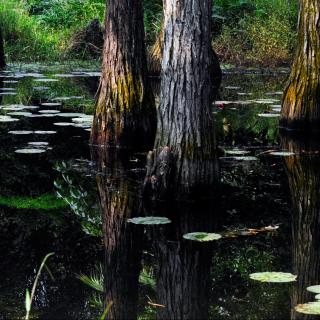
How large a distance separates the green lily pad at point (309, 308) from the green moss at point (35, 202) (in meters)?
2.12

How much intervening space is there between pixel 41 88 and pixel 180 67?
669 cm

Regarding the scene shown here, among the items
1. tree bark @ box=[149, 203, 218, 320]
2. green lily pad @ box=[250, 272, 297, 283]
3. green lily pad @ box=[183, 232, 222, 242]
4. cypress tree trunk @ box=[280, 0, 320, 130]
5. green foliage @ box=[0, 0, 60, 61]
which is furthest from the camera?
green foliage @ box=[0, 0, 60, 61]

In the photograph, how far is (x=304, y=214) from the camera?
4.28 m

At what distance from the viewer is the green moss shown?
455 cm

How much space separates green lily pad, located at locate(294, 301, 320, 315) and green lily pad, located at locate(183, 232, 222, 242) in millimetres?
943

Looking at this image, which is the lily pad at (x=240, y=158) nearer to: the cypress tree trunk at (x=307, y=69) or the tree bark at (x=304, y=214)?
the tree bark at (x=304, y=214)

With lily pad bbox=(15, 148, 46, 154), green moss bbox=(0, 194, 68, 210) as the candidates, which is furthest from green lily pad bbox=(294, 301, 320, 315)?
lily pad bbox=(15, 148, 46, 154)

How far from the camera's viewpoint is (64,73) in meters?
14.2

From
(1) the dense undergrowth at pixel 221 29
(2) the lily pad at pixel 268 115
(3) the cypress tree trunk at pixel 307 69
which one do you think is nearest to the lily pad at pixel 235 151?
(3) the cypress tree trunk at pixel 307 69

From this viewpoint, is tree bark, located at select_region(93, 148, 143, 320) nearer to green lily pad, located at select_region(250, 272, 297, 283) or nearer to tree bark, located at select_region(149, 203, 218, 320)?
tree bark, located at select_region(149, 203, 218, 320)

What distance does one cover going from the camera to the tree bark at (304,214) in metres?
3.13

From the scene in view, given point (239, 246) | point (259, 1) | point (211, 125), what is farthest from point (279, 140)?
point (259, 1)

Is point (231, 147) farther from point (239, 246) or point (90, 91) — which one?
point (90, 91)

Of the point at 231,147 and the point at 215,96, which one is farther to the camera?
the point at 215,96
